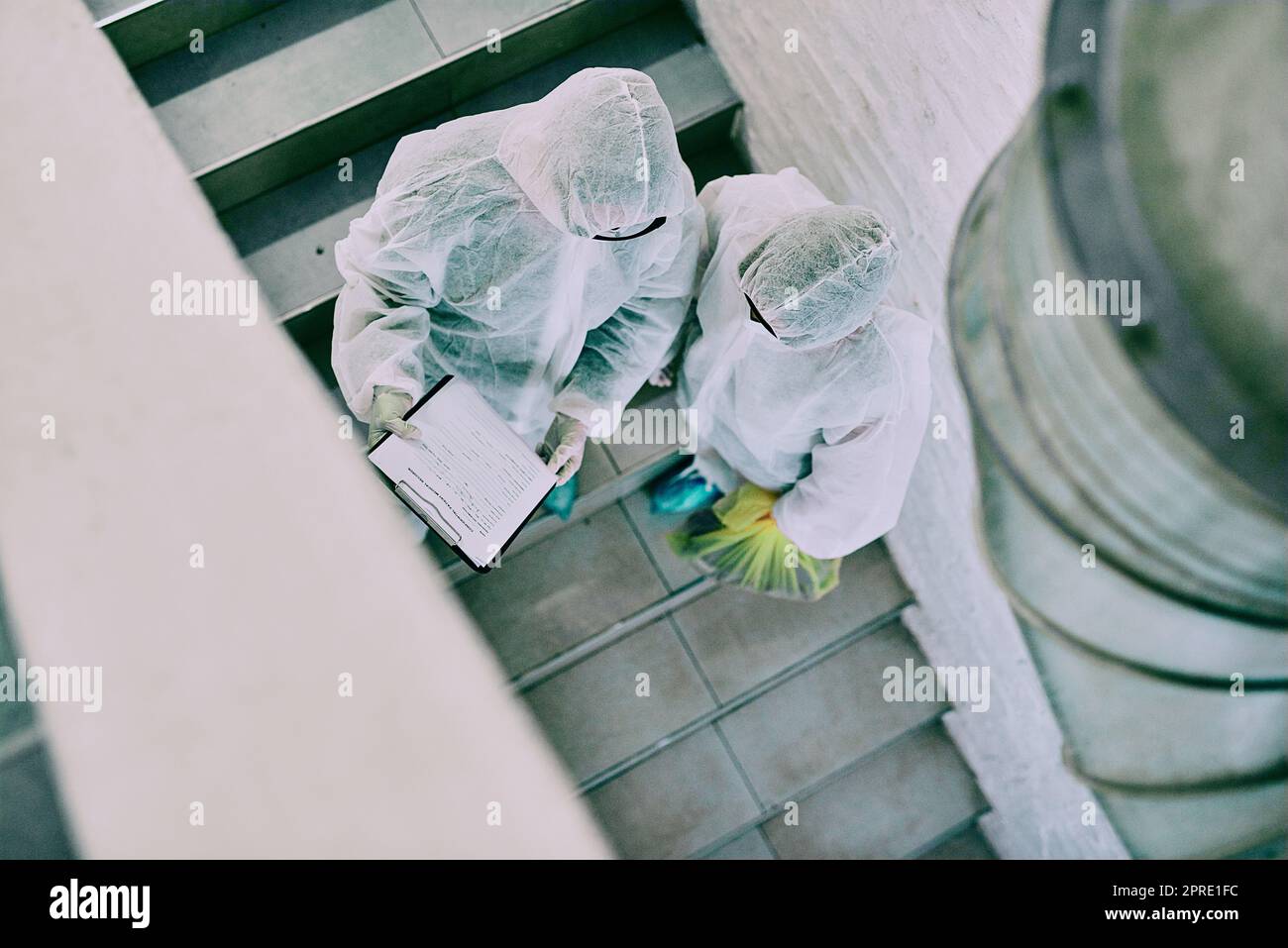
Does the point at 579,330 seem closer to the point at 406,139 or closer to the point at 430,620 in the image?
the point at 406,139

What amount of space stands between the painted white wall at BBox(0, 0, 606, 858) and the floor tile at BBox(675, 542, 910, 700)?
743mm

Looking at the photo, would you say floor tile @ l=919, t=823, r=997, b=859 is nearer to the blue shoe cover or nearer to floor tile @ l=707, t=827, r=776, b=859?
floor tile @ l=707, t=827, r=776, b=859

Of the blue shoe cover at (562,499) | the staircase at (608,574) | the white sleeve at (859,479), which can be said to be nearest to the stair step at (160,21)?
the staircase at (608,574)

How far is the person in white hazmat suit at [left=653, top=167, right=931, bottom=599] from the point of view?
1.61 m

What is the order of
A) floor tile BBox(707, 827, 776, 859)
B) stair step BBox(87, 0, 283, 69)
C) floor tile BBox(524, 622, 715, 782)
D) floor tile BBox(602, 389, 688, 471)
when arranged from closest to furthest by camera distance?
stair step BBox(87, 0, 283, 69), floor tile BBox(602, 389, 688, 471), floor tile BBox(524, 622, 715, 782), floor tile BBox(707, 827, 776, 859)

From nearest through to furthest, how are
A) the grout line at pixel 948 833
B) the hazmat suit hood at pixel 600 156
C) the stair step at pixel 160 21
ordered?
the hazmat suit hood at pixel 600 156, the stair step at pixel 160 21, the grout line at pixel 948 833

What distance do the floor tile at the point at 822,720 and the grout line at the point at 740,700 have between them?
28 millimetres

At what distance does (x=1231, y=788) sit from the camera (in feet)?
3.24

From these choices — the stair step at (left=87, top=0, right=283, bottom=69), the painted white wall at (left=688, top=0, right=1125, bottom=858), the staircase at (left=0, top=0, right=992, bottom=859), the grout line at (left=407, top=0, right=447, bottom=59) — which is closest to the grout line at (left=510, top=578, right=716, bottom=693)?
the staircase at (left=0, top=0, right=992, bottom=859)

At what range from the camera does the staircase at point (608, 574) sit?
2.24m

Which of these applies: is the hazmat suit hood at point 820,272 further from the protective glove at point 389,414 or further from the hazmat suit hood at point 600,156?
the protective glove at point 389,414
